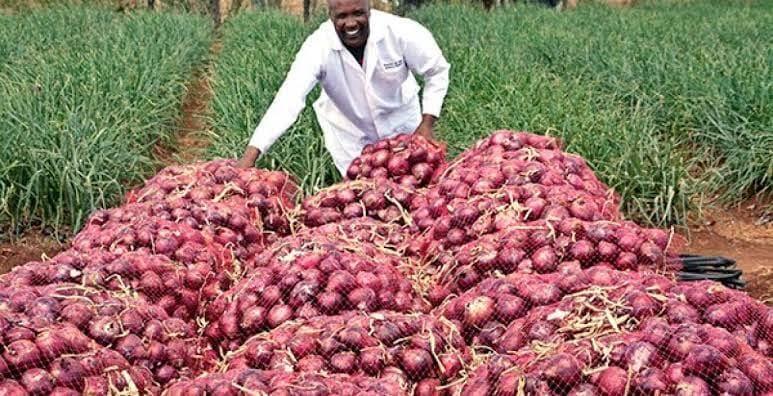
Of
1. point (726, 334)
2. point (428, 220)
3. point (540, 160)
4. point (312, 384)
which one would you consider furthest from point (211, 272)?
point (726, 334)

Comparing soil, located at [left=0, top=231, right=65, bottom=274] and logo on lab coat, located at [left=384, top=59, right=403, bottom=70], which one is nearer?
logo on lab coat, located at [left=384, top=59, right=403, bottom=70]

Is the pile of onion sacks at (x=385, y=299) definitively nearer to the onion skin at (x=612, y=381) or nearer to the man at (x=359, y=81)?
the onion skin at (x=612, y=381)

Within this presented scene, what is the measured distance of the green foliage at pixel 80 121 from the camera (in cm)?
572

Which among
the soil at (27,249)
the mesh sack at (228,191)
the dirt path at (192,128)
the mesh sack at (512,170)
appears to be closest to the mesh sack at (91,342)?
the mesh sack at (228,191)

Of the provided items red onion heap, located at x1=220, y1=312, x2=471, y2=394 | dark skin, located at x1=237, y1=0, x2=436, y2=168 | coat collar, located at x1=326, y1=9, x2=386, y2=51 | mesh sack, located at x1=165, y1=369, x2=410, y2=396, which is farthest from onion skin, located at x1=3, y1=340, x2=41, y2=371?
coat collar, located at x1=326, y1=9, x2=386, y2=51

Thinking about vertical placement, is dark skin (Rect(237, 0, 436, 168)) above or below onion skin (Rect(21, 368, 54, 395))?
above

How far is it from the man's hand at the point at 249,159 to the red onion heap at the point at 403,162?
411mm

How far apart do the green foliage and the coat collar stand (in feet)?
6.26

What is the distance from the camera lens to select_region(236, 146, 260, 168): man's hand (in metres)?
3.92

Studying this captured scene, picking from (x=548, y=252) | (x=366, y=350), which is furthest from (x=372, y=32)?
(x=366, y=350)

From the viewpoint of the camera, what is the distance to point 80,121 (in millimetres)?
6562

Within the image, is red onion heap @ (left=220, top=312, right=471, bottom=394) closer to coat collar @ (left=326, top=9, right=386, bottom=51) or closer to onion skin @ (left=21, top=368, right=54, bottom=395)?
onion skin @ (left=21, top=368, right=54, bottom=395)

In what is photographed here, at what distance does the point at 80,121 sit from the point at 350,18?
3.02m

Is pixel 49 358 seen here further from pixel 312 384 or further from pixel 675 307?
pixel 675 307
